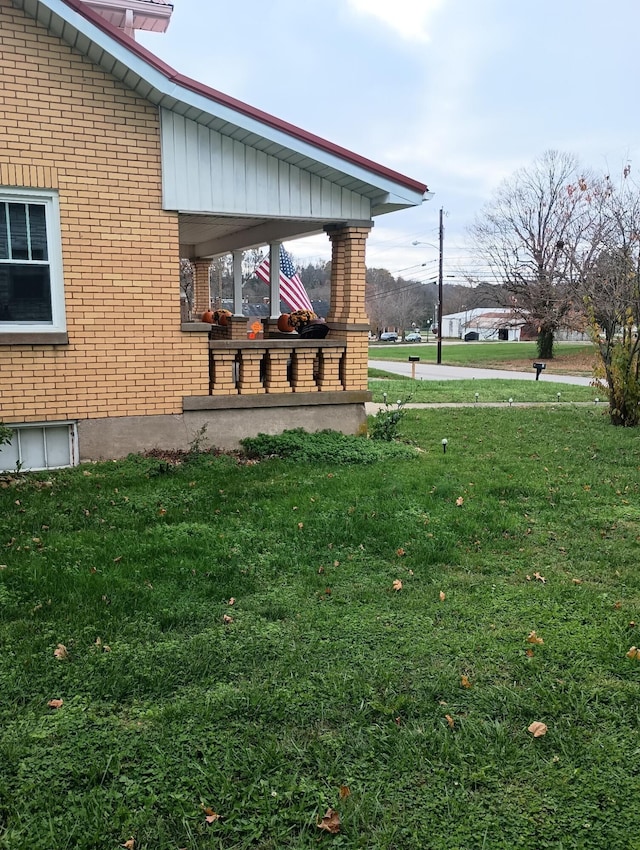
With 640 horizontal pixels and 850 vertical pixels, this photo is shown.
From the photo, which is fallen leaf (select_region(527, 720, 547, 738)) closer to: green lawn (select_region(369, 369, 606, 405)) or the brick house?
the brick house

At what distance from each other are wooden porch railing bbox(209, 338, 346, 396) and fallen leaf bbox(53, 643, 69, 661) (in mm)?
5106

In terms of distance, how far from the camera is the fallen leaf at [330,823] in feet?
8.66

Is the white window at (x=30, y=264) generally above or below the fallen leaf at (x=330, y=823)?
above

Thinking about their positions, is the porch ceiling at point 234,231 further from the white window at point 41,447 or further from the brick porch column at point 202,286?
the white window at point 41,447

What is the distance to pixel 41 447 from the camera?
793 centimetres

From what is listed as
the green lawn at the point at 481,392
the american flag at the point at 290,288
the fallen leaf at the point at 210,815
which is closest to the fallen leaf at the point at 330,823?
the fallen leaf at the point at 210,815

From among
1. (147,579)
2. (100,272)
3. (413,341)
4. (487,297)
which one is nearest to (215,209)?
(100,272)

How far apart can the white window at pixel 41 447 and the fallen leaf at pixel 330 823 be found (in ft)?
19.9

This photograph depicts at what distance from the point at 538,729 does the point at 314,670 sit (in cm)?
→ 113

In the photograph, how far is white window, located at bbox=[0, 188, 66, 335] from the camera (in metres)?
7.47

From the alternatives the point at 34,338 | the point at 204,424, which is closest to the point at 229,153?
the point at 34,338

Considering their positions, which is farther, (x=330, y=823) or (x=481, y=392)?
(x=481, y=392)

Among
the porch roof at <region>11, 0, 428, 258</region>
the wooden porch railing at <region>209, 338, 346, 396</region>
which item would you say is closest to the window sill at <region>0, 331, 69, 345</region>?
the wooden porch railing at <region>209, 338, 346, 396</region>

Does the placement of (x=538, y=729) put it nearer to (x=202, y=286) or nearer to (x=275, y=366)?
(x=275, y=366)
